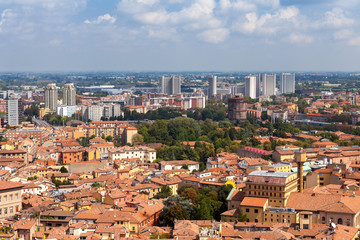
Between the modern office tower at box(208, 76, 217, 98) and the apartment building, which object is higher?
the modern office tower at box(208, 76, 217, 98)

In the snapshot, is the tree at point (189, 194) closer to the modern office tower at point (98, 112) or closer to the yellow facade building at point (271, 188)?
the yellow facade building at point (271, 188)

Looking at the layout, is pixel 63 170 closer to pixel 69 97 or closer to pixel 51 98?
pixel 51 98

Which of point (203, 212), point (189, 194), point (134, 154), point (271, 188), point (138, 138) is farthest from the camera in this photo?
point (138, 138)

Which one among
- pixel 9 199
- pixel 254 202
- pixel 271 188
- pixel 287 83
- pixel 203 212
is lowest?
pixel 203 212

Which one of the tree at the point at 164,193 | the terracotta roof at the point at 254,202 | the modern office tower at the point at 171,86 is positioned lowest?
the tree at the point at 164,193

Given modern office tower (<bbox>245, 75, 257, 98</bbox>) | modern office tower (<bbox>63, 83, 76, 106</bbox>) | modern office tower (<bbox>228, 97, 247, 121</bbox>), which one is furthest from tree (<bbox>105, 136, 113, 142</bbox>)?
modern office tower (<bbox>245, 75, 257, 98</bbox>)

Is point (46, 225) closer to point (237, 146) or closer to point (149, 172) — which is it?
point (149, 172)

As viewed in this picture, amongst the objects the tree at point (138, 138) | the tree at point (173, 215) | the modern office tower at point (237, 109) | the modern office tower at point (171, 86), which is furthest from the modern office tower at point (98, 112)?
the modern office tower at point (171, 86)

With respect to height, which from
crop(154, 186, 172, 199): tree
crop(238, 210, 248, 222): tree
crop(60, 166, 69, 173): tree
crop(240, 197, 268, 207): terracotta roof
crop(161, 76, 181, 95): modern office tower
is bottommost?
crop(60, 166, 69, 173): tree

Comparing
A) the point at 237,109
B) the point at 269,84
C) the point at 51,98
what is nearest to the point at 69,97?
the point at 51,98

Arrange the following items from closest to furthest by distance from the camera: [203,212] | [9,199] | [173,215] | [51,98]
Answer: [173,215]
[203,212]
[9,199]
[51,98]

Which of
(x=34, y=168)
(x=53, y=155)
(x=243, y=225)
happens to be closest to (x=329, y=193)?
(x=243, y=225)

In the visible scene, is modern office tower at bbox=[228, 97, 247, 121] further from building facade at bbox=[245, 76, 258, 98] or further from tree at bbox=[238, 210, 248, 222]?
building facade at bbox=[245, 76, 258, 98]
